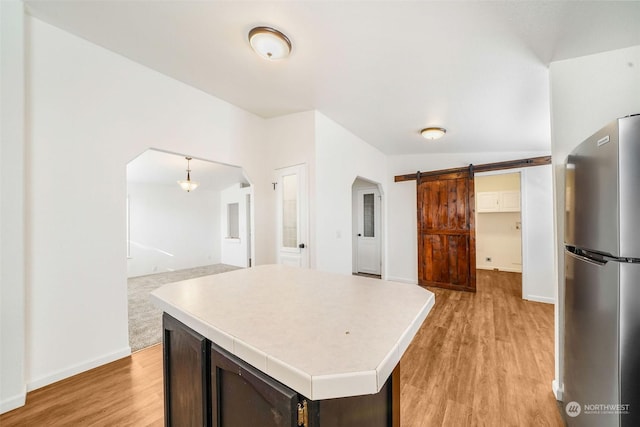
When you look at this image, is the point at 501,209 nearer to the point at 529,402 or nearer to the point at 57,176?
the point at 529,402

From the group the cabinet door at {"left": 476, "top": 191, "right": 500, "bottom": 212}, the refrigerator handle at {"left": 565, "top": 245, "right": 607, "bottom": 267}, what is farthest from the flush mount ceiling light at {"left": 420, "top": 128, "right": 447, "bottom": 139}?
the cabinet door at {"left": 476, "top": 191, "right": 500, "bottom": 212}

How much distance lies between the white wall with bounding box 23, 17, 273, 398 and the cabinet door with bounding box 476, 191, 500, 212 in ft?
21.6

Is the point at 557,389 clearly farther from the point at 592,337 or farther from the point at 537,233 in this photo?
the point at 537,233

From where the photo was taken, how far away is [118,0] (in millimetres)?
1692

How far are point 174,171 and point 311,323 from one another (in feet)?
20.7

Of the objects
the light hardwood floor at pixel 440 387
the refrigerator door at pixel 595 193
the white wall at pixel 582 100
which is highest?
the white wall at pixel 582 100

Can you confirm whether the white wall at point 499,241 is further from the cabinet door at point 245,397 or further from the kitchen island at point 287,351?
the cabinet door at point 245,397

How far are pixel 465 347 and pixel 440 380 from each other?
0.72m

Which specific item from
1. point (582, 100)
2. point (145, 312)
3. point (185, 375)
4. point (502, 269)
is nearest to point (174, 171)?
point (145, 312)

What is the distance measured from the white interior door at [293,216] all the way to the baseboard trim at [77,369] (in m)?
1.90

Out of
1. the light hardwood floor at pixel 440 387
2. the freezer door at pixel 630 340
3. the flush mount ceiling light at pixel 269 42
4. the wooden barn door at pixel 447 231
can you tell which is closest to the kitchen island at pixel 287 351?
the freezer door at pixel 630 340

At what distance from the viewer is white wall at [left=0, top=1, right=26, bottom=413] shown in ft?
5.52

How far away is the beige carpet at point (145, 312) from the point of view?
2684 millimetres

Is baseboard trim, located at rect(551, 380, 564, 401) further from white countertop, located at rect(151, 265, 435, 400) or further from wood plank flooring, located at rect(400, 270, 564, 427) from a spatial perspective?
white countertop, located at rect(151, 265, 435, 400)
